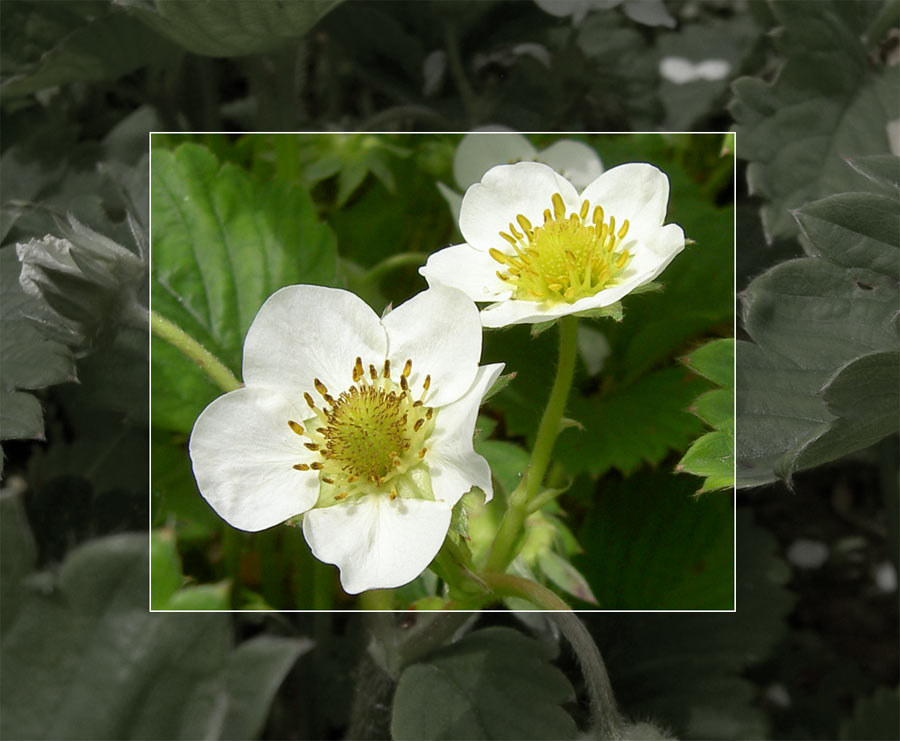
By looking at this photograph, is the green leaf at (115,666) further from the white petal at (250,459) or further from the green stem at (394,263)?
the green stem at (394,263)

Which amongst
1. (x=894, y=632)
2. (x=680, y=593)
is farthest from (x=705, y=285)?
(x=894, y=632)

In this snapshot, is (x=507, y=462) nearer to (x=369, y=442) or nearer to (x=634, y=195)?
(x=369, y=442)

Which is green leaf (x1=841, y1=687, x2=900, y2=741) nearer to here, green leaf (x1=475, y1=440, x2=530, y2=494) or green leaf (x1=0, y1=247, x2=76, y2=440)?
green leaf (x1=475, y1=440, x2=530, y2=494)

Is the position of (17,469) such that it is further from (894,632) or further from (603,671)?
(894,632)

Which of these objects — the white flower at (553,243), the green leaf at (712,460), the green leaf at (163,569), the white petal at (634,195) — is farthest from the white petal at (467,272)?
the green leaf at (163,569)

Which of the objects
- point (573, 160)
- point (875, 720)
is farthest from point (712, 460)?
point (875, 720)

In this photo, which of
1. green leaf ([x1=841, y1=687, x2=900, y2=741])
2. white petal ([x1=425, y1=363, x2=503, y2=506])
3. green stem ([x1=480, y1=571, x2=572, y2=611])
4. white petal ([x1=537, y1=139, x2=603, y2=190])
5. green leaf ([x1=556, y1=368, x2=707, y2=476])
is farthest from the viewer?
green leaf ([x1=841, y1=687, x2=900, y2=741])

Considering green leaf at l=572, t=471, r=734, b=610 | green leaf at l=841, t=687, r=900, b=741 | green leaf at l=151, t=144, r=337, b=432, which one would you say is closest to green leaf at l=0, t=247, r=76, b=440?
green leaf at l=151, t=144, r=337, b=432
